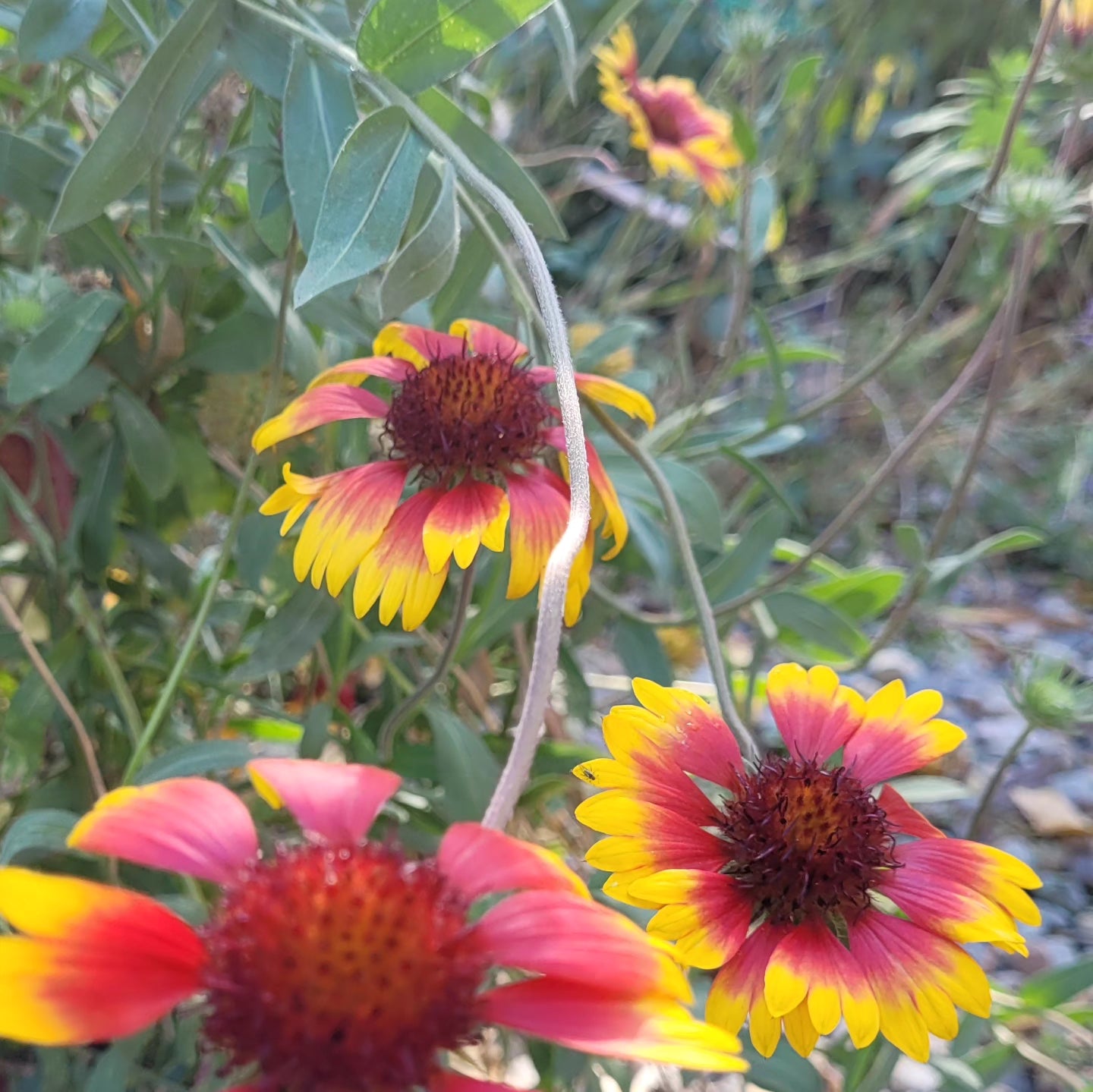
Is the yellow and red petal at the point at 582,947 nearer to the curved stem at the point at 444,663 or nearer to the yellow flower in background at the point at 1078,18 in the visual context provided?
the curved stem at the point at 444,663

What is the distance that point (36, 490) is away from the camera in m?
0.69

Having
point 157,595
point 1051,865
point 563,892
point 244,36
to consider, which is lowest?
point 1051,865

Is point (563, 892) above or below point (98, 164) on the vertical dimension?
below

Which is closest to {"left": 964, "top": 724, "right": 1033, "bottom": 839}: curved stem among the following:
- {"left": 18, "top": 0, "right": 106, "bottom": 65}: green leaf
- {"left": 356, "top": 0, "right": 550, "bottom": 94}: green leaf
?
{"left": 356, "top": 0, "right": 550, "bottom": 94}: green leaf

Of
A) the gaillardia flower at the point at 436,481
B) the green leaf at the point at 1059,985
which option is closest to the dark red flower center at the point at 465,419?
the gaillardia flower at the point at 436,481

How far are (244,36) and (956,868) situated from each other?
475mm

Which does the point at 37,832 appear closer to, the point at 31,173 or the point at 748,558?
the point at 31,173

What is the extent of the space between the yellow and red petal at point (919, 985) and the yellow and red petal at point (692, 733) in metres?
0.08

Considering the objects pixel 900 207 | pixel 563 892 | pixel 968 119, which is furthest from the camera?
pixel 900 207

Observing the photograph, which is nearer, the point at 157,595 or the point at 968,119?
the point at 157,595

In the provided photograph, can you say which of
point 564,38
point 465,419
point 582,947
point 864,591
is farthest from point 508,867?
point 864,591

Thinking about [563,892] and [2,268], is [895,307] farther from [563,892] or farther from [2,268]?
[563,892]

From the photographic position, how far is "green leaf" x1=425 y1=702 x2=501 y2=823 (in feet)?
1.79

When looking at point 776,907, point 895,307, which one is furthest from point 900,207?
point 776,907
